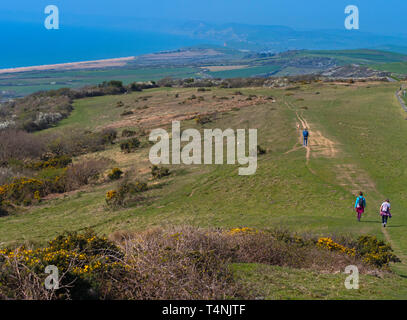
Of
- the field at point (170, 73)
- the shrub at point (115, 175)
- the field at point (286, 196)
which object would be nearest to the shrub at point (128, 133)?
the field at point (286, 196)

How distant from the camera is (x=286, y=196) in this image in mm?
20219

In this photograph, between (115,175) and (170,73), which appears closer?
(115,175)

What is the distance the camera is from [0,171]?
1060 inches

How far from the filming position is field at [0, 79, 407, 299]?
376 inches

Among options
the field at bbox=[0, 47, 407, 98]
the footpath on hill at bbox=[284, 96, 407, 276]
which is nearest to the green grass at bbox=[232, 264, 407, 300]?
the footpath on hill at bbox=[284, 96, 407, 276]

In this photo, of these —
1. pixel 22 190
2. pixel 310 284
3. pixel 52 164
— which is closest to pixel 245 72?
pixel 52 164

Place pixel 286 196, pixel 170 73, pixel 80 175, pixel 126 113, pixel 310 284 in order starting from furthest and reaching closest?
1. pixel 170 73
2. pixel 126 113
3. pixel 80 175
4. pixel 286 196
5. pixel 310 284

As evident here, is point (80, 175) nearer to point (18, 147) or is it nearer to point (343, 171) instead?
point (18, 147)

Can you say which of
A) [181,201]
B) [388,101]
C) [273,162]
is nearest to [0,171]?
[181,201]

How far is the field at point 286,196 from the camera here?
31.3 ft

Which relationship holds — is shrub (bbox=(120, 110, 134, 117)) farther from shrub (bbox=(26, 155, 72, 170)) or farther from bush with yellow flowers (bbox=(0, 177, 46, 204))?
bush with yellow flowers (bbox=(0, 177, 46, 204))

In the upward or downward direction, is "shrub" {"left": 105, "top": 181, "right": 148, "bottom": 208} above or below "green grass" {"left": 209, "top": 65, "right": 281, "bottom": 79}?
below
